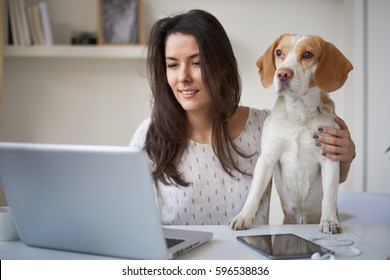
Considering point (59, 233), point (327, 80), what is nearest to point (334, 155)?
point (327, 80)

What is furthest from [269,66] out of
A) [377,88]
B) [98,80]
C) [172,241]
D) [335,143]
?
[98,80]

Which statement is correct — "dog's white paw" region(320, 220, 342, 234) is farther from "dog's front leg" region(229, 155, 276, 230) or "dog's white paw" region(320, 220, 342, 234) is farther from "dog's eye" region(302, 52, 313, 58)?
"dog's eye" region(302, 52, 313, 58)

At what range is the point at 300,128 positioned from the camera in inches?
40.0

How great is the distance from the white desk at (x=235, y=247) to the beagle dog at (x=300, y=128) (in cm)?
4

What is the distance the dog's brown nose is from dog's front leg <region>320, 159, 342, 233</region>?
0.21m

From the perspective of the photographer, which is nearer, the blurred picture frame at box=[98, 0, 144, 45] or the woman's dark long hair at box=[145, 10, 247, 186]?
the woman's dark long hair at box=[145, 10, 247, 186]

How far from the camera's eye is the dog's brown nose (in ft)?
3.08

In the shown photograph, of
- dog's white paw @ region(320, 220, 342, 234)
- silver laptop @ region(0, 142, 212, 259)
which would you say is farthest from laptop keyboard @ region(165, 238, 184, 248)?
dog's white paw @ region(320, 220, 342, 234)

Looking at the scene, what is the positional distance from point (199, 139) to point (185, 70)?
0.23 m

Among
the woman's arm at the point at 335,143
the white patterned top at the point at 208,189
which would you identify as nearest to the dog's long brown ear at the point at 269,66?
the woman's arm at the point at 335,143

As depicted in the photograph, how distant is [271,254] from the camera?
2.45 feet

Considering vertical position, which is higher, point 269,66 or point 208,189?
point 269,66

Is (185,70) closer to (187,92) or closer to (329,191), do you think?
(187,92)

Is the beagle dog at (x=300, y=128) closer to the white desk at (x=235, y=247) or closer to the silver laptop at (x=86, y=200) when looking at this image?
the white desk at (x=235, y=247)
